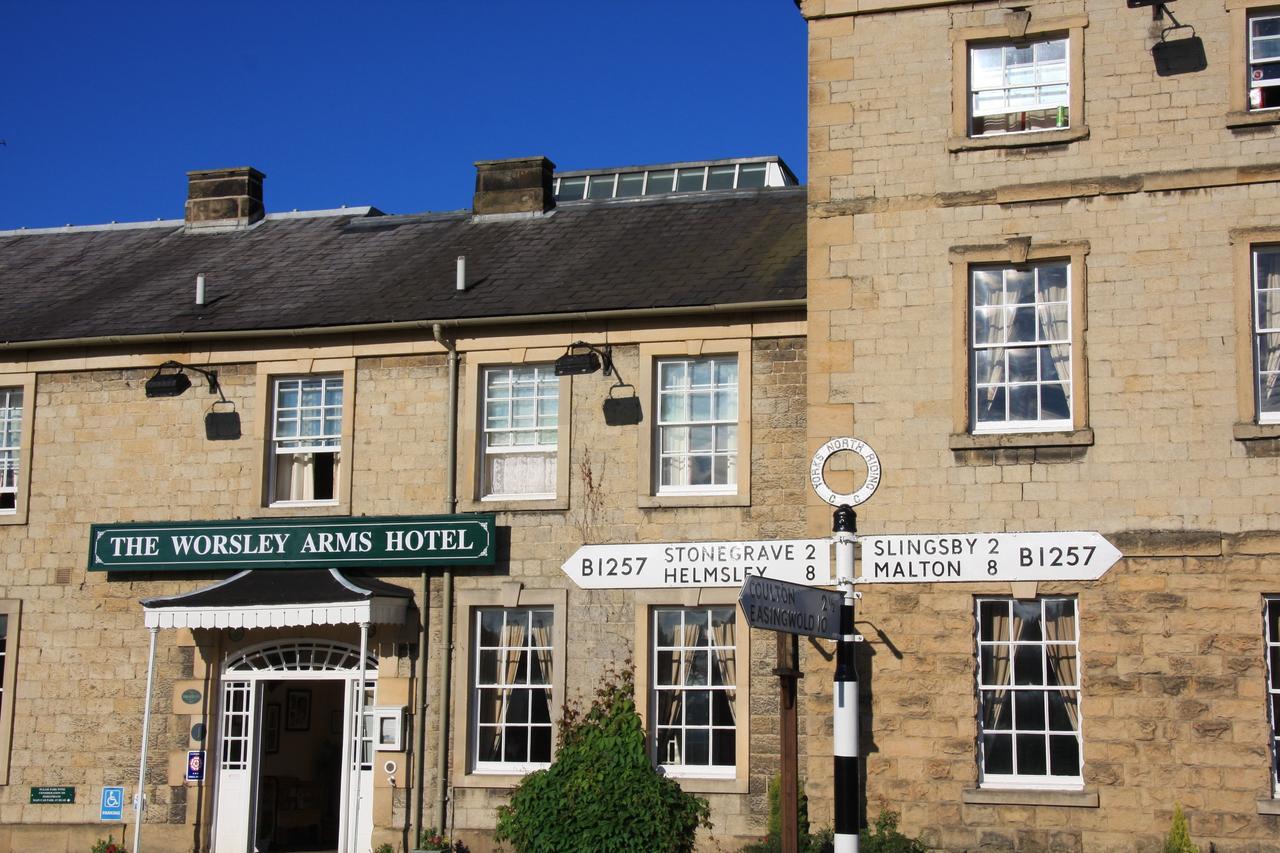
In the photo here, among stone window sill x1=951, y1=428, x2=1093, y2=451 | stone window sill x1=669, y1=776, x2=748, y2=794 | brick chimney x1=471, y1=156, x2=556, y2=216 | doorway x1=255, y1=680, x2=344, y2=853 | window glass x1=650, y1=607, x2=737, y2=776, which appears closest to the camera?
stone window sill x1=951, y1=428, x2=1093, y2=451

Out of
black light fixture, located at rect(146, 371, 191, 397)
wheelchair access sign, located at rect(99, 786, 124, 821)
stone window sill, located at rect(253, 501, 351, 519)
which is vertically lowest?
wheelchair access sign, located at rect(99, 786, 124, 821)

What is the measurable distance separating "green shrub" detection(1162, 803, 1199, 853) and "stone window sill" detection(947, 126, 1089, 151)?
633 cm

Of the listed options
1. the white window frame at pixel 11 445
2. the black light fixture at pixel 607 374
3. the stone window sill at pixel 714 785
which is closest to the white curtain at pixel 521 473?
the black light fixture at pixel 607 374

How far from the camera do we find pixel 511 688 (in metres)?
17.6

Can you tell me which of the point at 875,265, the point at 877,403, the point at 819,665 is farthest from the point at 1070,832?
the point at 875,265

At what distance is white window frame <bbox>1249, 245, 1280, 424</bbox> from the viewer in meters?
14.5

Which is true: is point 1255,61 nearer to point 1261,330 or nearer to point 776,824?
point 1261,330

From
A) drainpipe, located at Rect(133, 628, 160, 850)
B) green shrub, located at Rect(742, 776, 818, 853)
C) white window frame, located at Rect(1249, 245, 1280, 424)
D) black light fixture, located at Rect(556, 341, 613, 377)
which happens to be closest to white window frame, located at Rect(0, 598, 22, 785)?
drainpipe, located at Rect(133, 628, 160, 850)

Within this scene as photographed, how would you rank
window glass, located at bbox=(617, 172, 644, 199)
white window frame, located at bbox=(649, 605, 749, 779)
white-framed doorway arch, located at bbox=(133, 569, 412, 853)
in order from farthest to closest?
window glass, located at bbox=(617, 172, 644, 199)
white-framed doorway arch, located at bbox=(133, 569, 412, 853)
white window frame, located at bbox=(649, 605, 749, 779)

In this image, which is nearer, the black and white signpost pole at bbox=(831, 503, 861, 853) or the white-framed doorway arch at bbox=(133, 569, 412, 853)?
the black and white signpost pole at bbox=(831, 503, 861, 853)

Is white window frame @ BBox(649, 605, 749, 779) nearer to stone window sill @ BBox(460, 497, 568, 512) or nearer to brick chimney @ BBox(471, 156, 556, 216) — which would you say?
stone window sill @ BBox(460, 497, 568, 512)

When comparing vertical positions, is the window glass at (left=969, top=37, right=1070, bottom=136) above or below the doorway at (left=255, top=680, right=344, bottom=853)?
above

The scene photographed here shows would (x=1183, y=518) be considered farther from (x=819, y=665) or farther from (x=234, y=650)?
(x=234, y=650)

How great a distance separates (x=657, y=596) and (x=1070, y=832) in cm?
499
